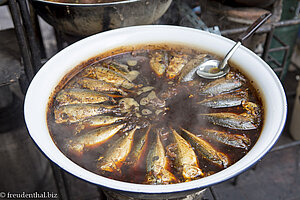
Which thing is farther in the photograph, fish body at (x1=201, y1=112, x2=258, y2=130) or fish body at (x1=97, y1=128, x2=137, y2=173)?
fish body at (x1=201, y1=112, x2=258, y2=130)

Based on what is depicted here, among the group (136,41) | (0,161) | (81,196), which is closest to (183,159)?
(136,41)

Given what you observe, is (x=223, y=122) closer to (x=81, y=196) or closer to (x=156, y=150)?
(x=156, y=150)

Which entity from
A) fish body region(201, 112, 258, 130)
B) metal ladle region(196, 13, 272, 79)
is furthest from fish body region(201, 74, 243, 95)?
fish body region(201, 112, 258, 130)

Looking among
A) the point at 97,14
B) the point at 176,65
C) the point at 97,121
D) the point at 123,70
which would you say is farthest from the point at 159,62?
the point at 97,121

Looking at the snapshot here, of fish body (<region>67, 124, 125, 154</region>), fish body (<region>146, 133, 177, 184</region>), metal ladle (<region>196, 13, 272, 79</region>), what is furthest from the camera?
metal ladle (<region>196, 13, 272, 79</region>)

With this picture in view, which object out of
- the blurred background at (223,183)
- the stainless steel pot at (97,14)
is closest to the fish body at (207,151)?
the stainless steel pot at (97,14)

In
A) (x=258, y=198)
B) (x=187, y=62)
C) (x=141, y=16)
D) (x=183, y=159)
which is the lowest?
(x=258, y=198)

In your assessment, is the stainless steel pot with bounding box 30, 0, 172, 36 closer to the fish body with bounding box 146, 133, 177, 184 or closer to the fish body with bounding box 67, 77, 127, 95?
the fish body with bounding box 67, 77, 127, 95
